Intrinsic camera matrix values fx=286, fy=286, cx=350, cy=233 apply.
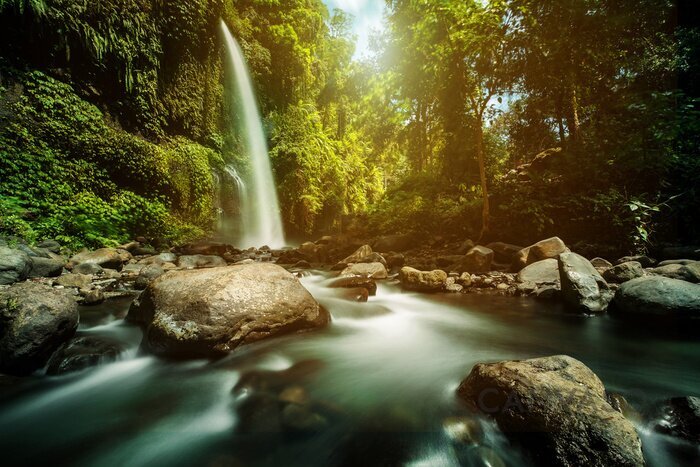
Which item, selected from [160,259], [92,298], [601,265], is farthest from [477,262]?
[160,259]

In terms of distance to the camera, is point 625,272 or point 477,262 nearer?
point 625,272

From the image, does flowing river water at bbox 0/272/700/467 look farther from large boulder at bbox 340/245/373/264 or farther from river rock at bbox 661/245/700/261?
large boulder at bbox 340/245/373/264

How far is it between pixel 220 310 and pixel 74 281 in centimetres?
450

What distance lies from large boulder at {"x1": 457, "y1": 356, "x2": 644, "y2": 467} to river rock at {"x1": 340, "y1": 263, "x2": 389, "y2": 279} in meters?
5.49

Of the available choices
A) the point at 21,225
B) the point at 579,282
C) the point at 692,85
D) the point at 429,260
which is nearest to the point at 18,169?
the point at 21,225

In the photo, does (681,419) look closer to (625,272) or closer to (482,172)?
(625,272)

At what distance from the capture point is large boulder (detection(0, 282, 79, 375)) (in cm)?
261

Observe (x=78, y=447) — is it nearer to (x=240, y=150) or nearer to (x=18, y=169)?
(x=18, y=169)

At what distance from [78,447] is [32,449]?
0.32 metres

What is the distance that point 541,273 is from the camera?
6.11 metres

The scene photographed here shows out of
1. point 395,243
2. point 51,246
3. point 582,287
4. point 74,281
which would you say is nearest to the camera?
point 582,287

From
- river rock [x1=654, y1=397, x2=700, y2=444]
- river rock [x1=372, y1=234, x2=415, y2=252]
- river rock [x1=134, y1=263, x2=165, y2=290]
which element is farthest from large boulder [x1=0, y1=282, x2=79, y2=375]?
river rock [x1=372, y1=234, x2=415, y2=252]

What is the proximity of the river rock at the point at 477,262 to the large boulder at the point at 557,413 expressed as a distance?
5.56 meters

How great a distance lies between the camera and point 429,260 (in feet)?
29.9
